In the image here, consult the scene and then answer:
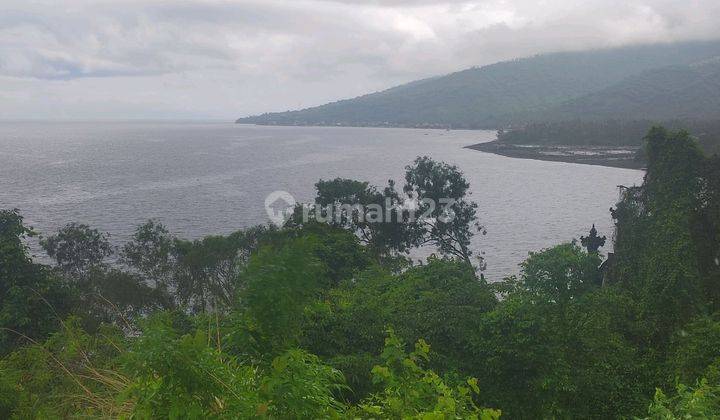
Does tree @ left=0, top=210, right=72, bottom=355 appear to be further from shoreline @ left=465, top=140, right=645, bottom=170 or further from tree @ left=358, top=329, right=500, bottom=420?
shoreline @ left=465, top=140, right=645, bottom=170

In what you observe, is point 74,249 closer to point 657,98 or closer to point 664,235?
point 664,235

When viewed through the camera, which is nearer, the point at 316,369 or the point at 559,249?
the point at 316,369

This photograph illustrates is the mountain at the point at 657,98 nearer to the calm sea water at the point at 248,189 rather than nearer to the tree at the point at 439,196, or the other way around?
the calm sea water at the point at 248,189

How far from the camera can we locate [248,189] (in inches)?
2479

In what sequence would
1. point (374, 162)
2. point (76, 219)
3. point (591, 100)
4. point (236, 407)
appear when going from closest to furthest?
point (236, 407)
point (76, 219)
point (374, 162)
point (591, 100)

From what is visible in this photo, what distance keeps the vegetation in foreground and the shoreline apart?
6490cm

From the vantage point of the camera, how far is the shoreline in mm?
88438

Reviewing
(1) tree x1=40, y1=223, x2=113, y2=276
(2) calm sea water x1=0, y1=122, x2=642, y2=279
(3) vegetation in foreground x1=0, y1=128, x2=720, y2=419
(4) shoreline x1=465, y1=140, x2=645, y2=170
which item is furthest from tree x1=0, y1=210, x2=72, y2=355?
(4) shoreline x1=465, y1=140, x2=645, y2=170

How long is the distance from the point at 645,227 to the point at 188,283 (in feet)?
63.3

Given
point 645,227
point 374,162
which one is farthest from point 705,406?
point 374,162

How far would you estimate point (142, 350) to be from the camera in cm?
Result: 379

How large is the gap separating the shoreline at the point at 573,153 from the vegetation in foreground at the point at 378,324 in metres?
64.9

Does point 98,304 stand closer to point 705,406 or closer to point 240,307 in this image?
point 240,307

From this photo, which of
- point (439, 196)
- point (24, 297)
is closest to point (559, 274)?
point (439, 196)
